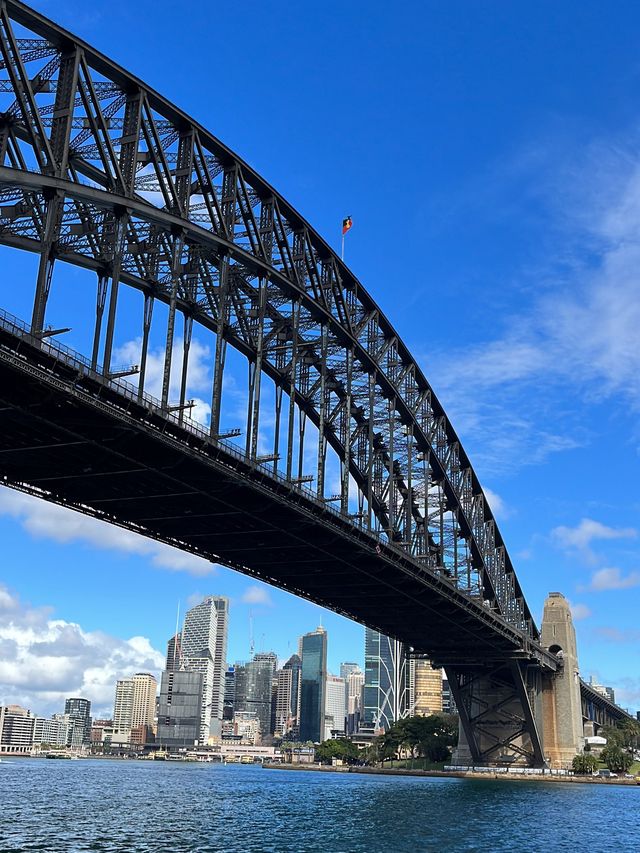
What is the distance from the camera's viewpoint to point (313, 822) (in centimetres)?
5812

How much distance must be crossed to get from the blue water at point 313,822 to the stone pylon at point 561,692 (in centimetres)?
3701

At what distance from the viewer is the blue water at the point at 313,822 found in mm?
44781

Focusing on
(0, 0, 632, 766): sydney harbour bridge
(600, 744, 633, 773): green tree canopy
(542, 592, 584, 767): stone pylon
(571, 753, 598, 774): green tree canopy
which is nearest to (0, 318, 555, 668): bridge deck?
(0, 0, 632, 766): sydney harbour bridge

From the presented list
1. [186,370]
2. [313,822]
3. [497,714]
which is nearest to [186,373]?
[186,370]

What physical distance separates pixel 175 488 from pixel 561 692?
9190 cm

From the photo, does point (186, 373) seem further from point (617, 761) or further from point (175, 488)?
point (617, 761)

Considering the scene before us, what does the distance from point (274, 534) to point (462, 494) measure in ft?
171

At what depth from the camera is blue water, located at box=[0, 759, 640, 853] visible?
4478 cm

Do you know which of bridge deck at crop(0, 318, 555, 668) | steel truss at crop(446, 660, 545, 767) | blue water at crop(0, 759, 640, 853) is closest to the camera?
bridge deck at crop(0, 318, 555, 668)

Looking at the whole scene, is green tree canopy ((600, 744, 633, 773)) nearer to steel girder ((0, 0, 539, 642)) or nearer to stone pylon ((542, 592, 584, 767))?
stone pylon ((542, 592, 584, 767))

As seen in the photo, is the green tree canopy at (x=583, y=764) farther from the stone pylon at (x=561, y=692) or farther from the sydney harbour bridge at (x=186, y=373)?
the sydney harbour bridge at (x=186, y=373)

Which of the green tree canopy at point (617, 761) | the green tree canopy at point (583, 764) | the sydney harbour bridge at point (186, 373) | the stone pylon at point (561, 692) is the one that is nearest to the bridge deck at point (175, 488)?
the sydney harbour bridge at point (186, 373)

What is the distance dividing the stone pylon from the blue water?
1457 inches

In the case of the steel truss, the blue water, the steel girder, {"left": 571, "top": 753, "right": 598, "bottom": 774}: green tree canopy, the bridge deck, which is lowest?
the blue water
